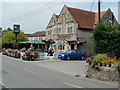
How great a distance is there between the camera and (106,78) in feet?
37.8

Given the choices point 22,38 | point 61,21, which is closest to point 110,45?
point 61,21

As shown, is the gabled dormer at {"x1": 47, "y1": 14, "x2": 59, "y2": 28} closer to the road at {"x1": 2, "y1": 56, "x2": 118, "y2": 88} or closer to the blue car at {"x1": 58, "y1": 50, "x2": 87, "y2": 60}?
the blue car at {"x1": 58, "y1": 50, "x2": 87, "y2": 60}

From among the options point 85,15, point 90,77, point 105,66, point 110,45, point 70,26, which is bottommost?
point 90,77

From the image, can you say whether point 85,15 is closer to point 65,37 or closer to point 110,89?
point 65,37

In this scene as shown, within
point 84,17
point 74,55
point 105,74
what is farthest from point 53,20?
point 105,74

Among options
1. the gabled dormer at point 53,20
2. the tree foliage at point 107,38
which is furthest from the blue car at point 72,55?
the gabled dormer at point 53,20

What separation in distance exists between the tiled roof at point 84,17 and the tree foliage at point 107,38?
16.8m

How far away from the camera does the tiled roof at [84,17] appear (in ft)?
118

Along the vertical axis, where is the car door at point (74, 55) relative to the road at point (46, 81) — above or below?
above

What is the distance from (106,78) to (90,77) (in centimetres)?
141

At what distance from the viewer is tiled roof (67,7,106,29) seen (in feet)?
118

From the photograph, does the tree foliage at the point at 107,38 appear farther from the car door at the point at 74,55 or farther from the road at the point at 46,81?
the car door at the point at 74,55

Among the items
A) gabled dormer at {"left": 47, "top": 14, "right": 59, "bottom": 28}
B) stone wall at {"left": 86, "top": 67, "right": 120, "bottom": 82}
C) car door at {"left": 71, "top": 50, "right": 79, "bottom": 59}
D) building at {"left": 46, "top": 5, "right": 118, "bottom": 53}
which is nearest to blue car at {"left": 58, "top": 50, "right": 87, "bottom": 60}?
car door at {"left": 71, "top": 50, "right": 79, "bottom": 59}

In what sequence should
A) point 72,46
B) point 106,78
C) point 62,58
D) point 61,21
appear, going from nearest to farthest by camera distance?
point 106,78 < point 62,58 < point 72,46 < point 61,21
